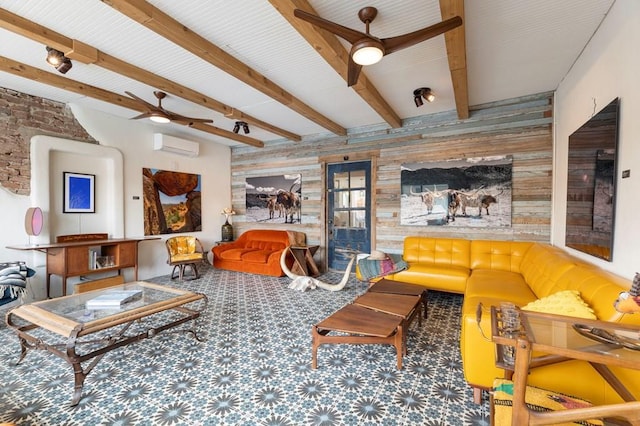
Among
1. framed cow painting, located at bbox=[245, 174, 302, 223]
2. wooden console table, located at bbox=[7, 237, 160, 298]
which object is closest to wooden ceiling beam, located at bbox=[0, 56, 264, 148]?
wooden console table, located at bbox=[7, 237, 160, 298]

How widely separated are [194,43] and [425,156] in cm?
378

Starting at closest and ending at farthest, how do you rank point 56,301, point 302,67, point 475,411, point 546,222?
point 475,411, point 56,301, point 302,67, point 546,222

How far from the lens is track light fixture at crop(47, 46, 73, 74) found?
2918 millimetres

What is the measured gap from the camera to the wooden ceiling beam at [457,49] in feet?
6.84

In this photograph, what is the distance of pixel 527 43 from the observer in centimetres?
282

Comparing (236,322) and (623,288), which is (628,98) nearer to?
(623,288)

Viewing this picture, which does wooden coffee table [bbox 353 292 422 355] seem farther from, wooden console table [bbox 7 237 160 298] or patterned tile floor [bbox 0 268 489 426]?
wooden console table [bbox 7 237 160 298]

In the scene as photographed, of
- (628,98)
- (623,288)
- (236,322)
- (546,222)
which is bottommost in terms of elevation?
(236,322)

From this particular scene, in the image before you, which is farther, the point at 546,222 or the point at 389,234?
the point at 389,234

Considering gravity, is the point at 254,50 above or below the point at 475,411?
above

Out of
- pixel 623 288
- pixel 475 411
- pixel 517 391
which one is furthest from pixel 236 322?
pixel 623 288

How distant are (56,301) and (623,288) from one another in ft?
14.3

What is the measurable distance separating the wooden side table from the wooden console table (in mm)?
2750

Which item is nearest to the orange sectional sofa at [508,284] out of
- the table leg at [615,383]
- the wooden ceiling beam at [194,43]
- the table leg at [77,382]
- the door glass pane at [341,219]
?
the table leg at [615,383]
